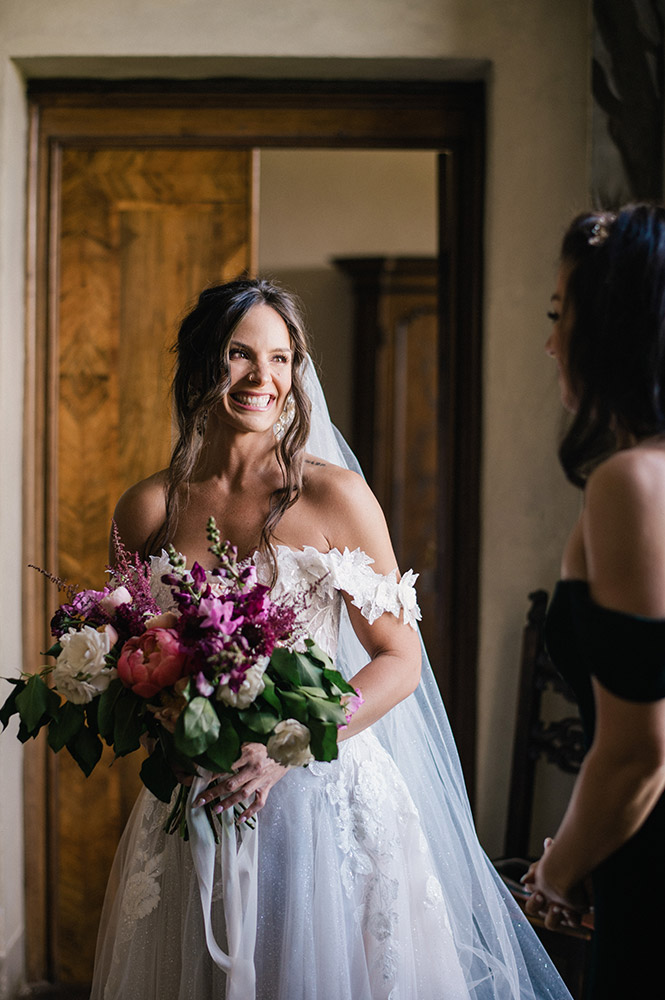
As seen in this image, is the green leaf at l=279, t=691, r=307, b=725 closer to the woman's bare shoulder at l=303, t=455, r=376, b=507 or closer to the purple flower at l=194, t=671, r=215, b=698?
the purple flower at l=194, t=671, r=215, b=698

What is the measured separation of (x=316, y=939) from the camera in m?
1.47

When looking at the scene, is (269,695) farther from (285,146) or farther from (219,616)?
(285,146)

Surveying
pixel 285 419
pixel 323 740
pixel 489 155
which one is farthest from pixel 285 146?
pixel 323 740

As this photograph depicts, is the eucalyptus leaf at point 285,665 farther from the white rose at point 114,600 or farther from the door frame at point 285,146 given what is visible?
the door frame at point 285,146

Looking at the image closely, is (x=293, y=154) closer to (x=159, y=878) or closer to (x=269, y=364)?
(x=269, y=364)

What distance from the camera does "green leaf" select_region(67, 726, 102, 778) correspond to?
1.33 meters

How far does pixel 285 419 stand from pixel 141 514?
37 cm

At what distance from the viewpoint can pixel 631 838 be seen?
3.44 feet

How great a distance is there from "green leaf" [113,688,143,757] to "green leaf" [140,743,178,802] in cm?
5

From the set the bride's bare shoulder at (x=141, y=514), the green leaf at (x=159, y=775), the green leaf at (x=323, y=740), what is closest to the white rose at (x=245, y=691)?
the green leaf at (x=323, y=740)

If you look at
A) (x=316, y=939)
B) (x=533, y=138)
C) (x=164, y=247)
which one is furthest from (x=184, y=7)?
(x=316, y=939)

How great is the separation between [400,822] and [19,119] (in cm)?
235

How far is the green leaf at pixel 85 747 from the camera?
1332 mm

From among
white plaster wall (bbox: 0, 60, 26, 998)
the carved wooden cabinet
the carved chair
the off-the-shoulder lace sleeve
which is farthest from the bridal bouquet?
the carved wooden cabinet
